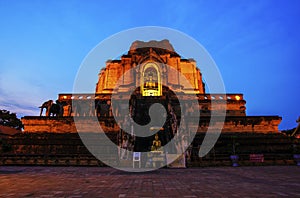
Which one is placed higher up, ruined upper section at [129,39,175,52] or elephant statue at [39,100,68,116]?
ruined upper section at [129,39,175,52]

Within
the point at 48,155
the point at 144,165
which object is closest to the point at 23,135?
the point at 48,155

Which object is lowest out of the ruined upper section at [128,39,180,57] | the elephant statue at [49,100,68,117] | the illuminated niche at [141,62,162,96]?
the elephant statue at [49,100,68,117]

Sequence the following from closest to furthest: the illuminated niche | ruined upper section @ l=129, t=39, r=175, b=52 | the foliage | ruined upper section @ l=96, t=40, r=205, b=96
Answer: the illuminated niche
ruined upper section @ l=96, t=40, r=205, b=96
the foliage
ruined upper section @ l=129, t=39, r=175, b=52

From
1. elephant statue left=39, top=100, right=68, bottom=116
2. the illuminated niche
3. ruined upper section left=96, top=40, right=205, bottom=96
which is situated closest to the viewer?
elephant statue left=39, top=100, right=68, bottom=116

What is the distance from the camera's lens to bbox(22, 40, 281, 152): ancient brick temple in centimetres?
2161

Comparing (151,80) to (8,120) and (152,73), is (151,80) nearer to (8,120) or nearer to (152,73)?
(152,73)

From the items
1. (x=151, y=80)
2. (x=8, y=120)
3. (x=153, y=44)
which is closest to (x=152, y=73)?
(x=151, y=80)

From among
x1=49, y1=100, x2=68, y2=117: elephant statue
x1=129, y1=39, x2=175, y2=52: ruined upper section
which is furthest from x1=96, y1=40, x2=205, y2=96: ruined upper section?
x1=49, y1=100, x2=68, y2=117: elephant statue

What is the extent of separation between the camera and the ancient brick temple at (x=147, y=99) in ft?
70.9

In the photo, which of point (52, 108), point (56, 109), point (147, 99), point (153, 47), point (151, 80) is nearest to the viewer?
point (147, 99)

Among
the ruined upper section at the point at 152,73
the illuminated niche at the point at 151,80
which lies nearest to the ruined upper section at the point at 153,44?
the ruined upper section at the point at 152,73

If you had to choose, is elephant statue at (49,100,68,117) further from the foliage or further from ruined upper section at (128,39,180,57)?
the foliage

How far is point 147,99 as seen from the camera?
22.5 meters

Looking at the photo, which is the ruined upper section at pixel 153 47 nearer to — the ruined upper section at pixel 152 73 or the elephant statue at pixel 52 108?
the ruined upper section at pixel 152 73
